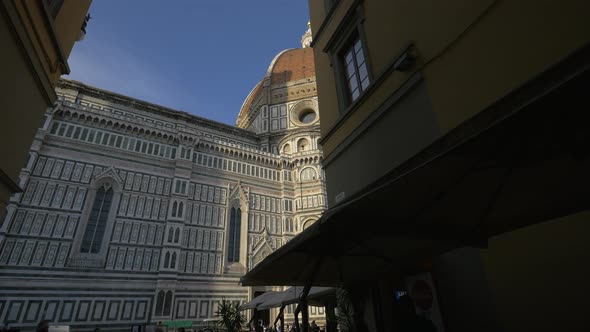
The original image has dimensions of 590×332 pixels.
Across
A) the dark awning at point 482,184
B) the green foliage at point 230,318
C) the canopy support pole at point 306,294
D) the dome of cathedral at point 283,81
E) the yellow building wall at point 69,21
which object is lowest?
the green foliage at point 230,318

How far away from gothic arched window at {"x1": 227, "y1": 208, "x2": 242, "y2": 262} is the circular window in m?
15.7

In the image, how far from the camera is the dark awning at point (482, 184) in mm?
1890

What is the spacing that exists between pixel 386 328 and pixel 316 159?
2661 centimetres

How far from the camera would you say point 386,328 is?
517cm

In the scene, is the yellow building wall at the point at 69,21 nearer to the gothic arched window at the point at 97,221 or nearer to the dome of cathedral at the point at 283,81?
the gothic arched window at the point at 97,221

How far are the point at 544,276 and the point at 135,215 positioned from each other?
2428cm

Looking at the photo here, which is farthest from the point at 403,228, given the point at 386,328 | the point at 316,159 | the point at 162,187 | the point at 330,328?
the point at 316,159

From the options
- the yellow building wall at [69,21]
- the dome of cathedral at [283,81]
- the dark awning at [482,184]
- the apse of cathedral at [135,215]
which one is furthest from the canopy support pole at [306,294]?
the dome of cathedral at [283,81]

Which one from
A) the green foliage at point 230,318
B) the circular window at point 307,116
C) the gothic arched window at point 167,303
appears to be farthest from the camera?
the circular window at point 307,116

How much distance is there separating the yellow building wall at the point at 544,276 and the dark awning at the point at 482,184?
15cm

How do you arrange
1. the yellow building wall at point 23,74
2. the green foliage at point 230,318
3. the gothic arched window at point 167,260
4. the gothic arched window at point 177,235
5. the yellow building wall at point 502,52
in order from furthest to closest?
the gothic arched window at point 177,235, the gothic arched window at point 167,260, the green foliage at point 230,318, the yellow building wall at point 23,74, the yellow building wall at point 502,52

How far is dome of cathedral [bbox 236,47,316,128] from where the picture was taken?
3947cm

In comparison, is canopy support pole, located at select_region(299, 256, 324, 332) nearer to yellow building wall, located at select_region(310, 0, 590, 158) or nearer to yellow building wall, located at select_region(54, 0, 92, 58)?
yellow building wall, located at select_region(310, 0, 590, 158)

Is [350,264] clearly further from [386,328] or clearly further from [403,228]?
[403,228]
